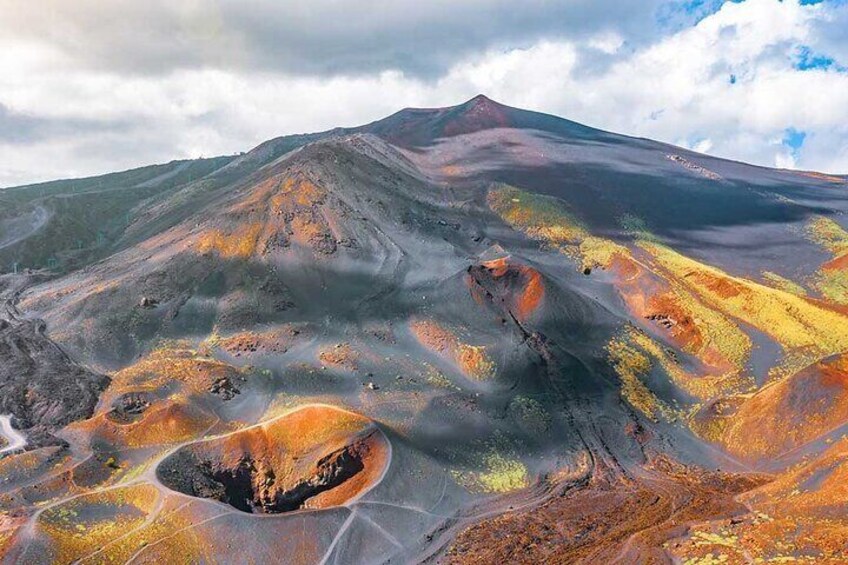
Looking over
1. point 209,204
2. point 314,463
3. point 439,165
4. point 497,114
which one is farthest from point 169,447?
point 497,114

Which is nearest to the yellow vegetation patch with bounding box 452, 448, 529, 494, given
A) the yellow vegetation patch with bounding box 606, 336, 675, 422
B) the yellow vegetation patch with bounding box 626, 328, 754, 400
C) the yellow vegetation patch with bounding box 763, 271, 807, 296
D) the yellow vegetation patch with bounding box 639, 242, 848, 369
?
the yellow vegetation patch with bounding box 606, 336, 675, 422

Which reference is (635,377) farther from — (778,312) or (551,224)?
(551,224)

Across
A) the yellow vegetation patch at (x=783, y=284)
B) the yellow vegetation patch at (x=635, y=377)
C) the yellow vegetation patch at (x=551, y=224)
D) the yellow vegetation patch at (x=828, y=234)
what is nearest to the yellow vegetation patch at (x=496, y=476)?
the yellow vegetation patch at (x=635, y=377)

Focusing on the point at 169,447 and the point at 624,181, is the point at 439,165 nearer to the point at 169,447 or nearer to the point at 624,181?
the point at 624,181

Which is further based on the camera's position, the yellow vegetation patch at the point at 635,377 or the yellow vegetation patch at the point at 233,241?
the yellow vegetation patch at the point at 233,241

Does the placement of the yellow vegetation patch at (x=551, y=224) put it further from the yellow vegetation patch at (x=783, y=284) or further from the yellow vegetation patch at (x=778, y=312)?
the yellow vegetation patch at (x=783, y=284)

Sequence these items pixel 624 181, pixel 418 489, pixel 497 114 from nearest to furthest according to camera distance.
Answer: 1. pixel 418 489
2. pixel 624 181
3. pixel 497 114

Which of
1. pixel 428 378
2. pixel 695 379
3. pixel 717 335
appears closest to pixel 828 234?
pixel 717 335
